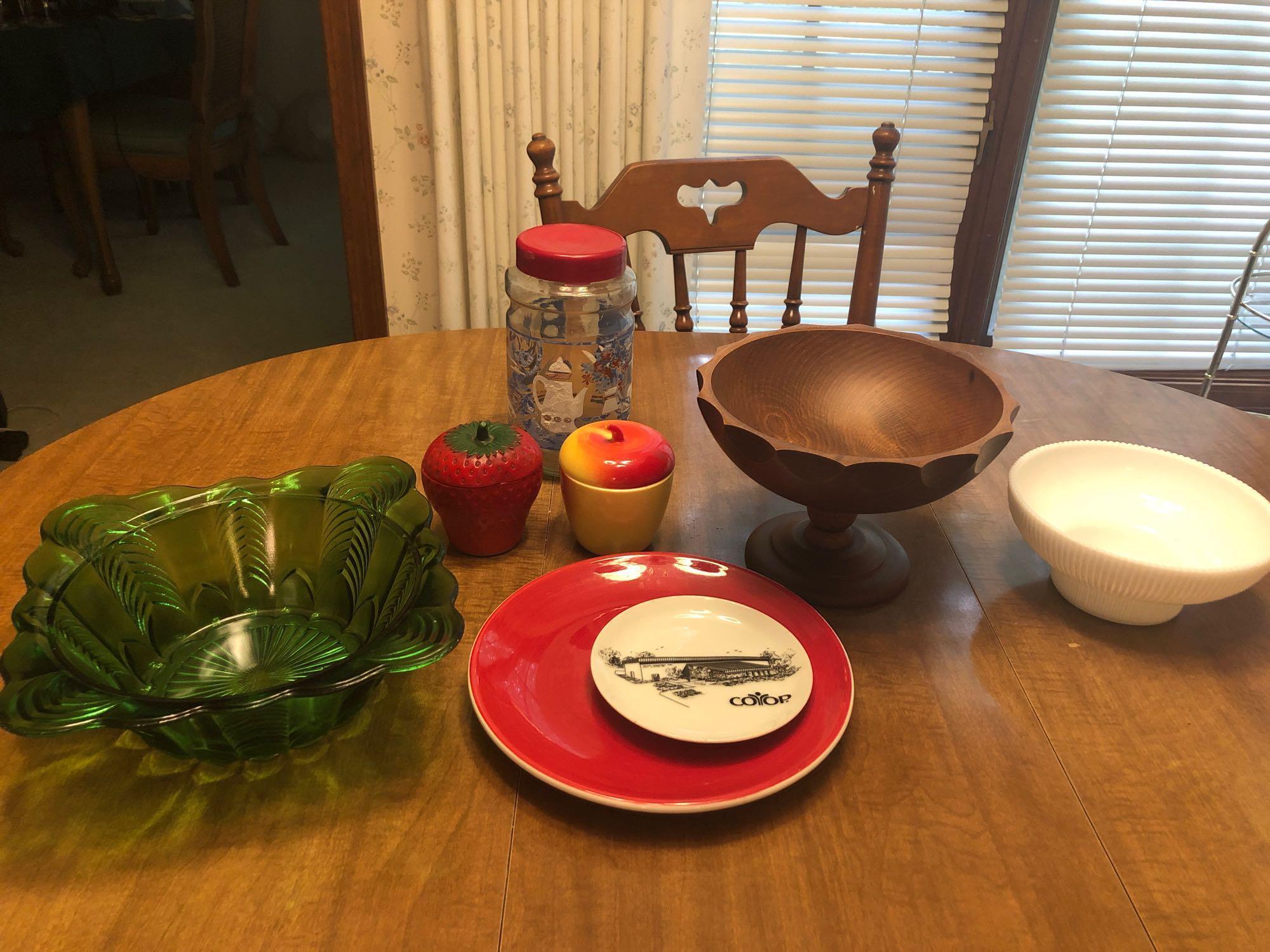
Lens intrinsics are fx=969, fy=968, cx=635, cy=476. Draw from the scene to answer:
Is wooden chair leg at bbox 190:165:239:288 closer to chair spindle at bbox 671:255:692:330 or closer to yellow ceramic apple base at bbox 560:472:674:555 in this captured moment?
chair spindle at bbox 671:255:692:330

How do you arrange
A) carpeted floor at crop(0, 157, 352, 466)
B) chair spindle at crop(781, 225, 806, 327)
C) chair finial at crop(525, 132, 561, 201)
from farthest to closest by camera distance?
carpeted floor at crop(0, 157, 352, 466)
chair spindle at crop(781, 225, 806, 327)
chair finial at crop(525, 132, 561, 201)

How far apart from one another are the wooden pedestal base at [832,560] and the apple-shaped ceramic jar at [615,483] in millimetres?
97

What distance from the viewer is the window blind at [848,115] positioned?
6.82 feet

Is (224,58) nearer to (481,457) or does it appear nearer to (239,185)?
(239,185)

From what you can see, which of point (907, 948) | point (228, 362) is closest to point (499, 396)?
point (907, 948)

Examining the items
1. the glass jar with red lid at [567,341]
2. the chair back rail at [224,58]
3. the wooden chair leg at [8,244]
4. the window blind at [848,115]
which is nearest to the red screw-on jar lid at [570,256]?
the glass jar with red lid at [567,341]

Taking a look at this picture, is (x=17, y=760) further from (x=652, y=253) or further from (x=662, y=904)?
(x=652, y=253)

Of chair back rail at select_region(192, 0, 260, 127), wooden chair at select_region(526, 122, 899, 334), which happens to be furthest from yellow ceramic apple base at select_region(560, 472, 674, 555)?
chair back rail at select_region(192, 0, 260, 127)

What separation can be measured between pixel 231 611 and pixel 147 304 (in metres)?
2.91

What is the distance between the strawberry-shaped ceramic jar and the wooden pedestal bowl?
152 millimetres

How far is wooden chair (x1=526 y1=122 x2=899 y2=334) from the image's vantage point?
→ 1.24m

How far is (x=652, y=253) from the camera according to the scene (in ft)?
6.86

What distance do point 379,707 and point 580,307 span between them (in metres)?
0.40

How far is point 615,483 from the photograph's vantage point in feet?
2.48
